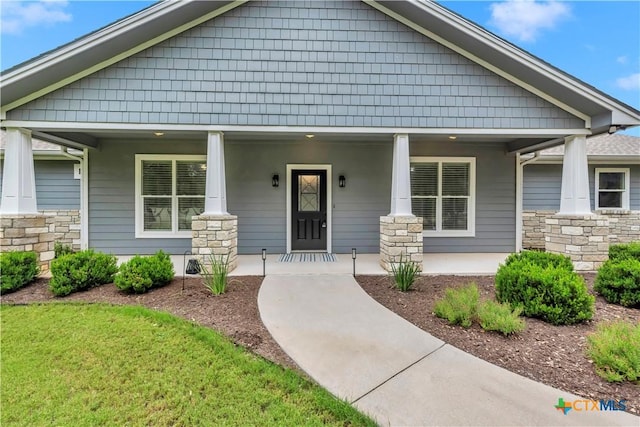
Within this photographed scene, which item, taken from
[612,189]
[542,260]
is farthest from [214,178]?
[612,189]

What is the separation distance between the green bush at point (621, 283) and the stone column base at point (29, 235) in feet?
30.4

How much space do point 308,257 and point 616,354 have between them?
17.7 feet

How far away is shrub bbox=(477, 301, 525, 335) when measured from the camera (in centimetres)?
322

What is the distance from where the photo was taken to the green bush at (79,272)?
14.9ft

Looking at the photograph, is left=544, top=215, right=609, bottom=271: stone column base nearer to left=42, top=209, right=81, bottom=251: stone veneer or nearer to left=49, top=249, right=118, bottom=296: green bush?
left=49, top=249, right=118, bottom=296: green bush

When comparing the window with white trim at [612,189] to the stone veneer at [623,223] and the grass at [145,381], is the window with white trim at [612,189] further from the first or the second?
the grass at [145,381]

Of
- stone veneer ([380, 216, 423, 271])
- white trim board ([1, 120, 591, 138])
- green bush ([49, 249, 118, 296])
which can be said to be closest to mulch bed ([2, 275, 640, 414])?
green bush ([49, 249, 118, 296])

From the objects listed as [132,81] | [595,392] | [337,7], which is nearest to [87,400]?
[595,392]

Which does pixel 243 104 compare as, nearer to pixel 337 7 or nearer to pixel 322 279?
pixel 337 7

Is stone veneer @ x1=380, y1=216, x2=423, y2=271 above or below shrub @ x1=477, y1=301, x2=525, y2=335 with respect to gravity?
above

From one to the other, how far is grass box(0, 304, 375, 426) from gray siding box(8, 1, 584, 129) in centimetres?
398

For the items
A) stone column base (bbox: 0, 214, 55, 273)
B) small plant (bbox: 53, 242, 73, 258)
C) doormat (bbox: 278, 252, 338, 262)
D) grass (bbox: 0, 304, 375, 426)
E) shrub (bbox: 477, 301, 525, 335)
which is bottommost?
grass (bbox: 0, 304, 375, 426)

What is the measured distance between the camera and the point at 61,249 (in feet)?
24.0

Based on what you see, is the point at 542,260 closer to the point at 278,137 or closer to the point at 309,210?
the point at 309,210
